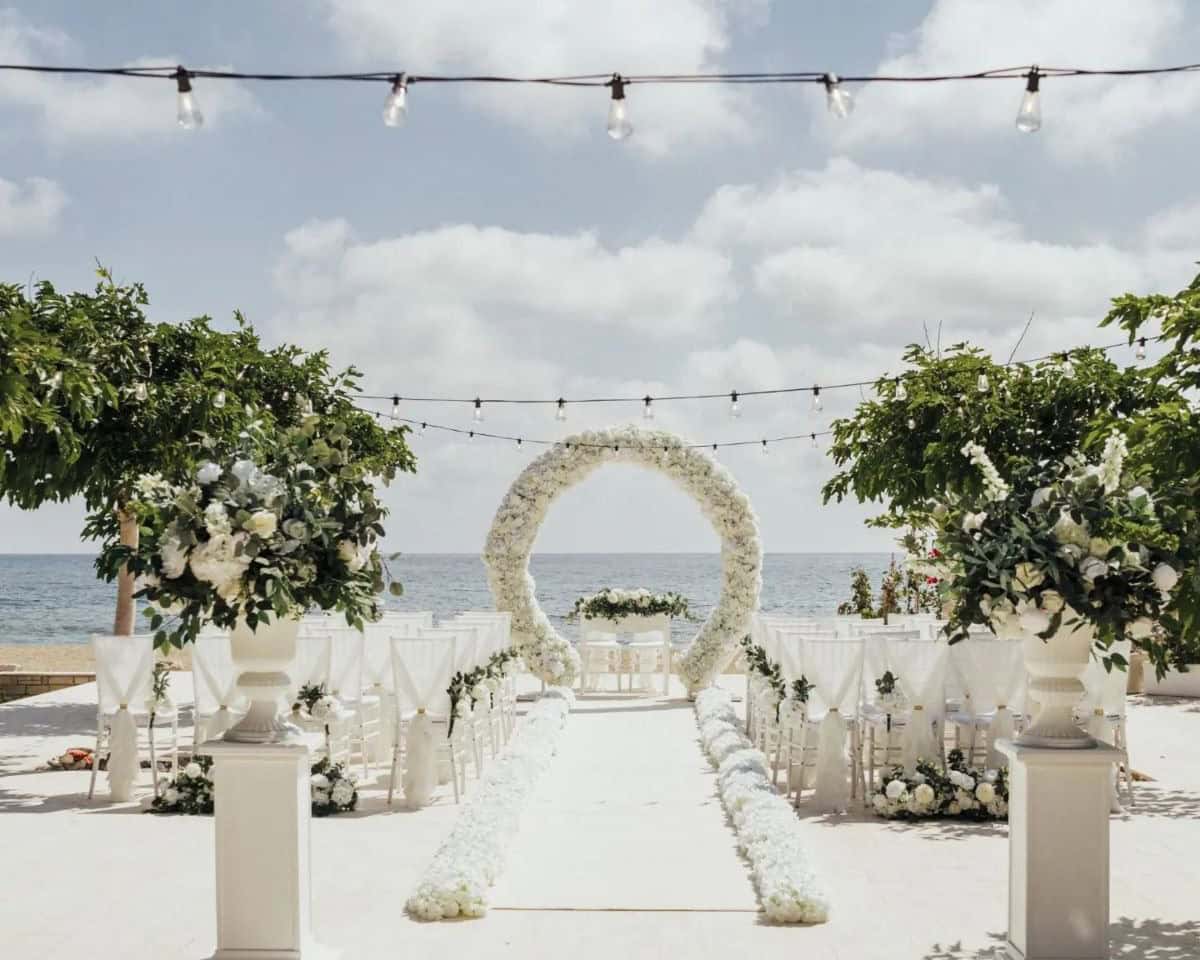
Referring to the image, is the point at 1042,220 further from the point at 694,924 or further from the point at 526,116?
the point at 694,924

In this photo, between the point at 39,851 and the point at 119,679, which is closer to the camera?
the point at 39,851

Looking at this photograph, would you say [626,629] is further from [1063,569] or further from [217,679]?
[1063,569]

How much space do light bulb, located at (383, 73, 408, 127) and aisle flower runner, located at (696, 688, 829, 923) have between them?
11.5 feet

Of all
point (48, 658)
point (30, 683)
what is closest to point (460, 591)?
point (48, 658)

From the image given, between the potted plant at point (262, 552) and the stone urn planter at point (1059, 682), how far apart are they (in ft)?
7.83

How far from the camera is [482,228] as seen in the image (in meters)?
17.1

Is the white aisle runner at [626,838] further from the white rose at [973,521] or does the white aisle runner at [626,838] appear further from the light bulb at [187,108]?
the light bulb at [187,108]

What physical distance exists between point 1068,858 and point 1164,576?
1.02 m

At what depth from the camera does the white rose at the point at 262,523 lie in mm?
4383

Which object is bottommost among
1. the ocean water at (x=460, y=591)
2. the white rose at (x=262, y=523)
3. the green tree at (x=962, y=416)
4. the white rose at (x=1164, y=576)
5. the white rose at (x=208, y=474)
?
the ocean water at (x=460, y=591)

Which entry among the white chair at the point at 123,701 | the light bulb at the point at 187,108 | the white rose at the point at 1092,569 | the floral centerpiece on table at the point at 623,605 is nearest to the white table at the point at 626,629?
the floral centerpiece on table at the point at 623,605

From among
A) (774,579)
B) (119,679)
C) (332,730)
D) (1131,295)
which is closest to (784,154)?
(1131,295)

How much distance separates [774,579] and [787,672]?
58.7m

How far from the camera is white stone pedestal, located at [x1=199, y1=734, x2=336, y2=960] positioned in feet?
14.6
